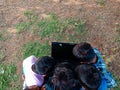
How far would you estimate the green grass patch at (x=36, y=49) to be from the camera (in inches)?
153

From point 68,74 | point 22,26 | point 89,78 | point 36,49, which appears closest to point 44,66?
point 68,74

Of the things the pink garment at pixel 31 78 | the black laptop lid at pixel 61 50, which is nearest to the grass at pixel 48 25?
the black laptop lid at pixel 61 50

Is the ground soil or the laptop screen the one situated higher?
the laptop screen

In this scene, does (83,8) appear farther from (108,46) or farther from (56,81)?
(56,81)

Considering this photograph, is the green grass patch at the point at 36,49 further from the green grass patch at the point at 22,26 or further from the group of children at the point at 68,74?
the group of children at the point at 68,74

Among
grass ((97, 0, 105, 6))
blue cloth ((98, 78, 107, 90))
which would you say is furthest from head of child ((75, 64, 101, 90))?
grass ((97, 0, 105, 6))

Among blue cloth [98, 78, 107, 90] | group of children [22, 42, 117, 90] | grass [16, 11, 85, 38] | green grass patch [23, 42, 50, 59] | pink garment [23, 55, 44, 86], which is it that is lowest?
green grass patch [23, 42, 50, 59]

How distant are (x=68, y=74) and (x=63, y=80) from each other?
0.07 meters

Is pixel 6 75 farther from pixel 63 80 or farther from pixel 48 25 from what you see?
pixel 63 80

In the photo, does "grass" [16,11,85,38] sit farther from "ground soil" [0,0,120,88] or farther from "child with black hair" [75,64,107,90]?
"child with black hair" [75,64,107,90]

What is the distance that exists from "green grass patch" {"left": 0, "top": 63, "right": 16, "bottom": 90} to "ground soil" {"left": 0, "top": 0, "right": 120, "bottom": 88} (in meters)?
0.08

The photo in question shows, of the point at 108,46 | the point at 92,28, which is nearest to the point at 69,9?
the point at 92,28

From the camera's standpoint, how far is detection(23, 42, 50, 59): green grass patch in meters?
3.88

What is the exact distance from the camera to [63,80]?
7.59 ft
